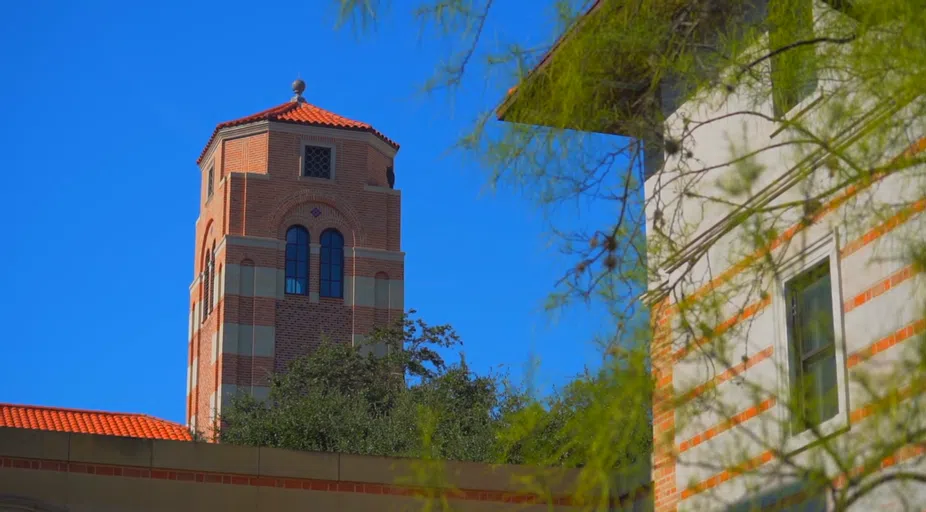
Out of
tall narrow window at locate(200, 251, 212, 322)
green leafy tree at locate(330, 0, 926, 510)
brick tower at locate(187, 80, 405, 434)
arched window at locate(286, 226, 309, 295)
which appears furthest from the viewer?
tall narrow window at locate(200, 251, 212, 322)

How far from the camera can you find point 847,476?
247 inches

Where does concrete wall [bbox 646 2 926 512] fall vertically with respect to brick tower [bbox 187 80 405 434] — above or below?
below

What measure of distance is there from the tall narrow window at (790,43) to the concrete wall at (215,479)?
6.12 m

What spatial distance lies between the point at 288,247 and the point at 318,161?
3.38 metres

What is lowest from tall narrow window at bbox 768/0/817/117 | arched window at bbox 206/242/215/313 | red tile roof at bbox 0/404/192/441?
tall narrow window at bbox 768/0/817/117

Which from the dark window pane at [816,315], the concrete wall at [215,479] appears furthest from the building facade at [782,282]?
the concrete wall at [215,479]

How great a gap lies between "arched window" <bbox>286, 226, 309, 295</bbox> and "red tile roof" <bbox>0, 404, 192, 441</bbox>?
1680 centimetres

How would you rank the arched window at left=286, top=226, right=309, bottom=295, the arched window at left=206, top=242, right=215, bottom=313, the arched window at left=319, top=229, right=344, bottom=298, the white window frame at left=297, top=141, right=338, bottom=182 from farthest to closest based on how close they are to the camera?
1. the arched window at left=206, top=242, right=215, bottom=313
2. the white window frame at left=297, top=141, right=338, bottom=182
3. the arched window at left=319, top=229, right=344, bottom=298
4. the arched window at left=286, top=226, right=309, bottom=295

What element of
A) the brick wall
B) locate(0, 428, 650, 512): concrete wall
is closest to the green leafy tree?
locate(0, 428, 650, 512): concrete wall

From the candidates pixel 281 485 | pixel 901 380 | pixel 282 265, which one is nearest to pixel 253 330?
pixel 282 265

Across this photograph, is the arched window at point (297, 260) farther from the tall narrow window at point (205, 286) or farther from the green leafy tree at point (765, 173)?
the green leafy tree at point (765, 173)

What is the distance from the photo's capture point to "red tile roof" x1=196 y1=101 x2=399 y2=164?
2098 inches

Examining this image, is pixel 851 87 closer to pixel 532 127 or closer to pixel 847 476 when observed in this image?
pixel 532 127

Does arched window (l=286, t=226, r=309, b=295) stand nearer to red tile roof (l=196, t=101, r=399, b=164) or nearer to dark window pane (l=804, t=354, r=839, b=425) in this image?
red tile roof (l=196, t=101, r=399, b=164)
